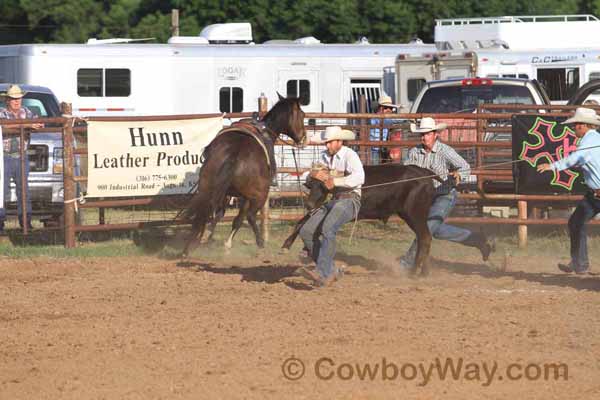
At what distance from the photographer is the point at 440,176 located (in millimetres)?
11547

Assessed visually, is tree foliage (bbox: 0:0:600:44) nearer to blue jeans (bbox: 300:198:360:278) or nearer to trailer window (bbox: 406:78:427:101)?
trailer window (bbox: 406:78:427:101)

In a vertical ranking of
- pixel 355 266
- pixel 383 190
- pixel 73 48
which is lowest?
pixel 355 266

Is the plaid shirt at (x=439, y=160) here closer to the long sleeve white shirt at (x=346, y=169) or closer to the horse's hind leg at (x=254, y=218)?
the long sleeve white shirt at (x=346, y=169)

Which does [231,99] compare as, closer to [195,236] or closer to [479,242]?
[195,236]

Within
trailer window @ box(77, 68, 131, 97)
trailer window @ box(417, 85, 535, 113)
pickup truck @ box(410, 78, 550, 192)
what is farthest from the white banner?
trailer window @ box(77, 68, 131, 97)

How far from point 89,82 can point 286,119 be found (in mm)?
8170

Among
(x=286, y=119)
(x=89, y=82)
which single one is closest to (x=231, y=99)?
(x=89, y=82)

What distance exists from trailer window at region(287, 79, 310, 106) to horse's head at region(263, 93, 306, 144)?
26.1ft

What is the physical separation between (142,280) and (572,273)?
4.39m

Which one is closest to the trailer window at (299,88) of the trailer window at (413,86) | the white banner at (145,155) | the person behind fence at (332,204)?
the trailer window at (413,86)

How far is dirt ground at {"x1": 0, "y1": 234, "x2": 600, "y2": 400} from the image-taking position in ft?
23.7

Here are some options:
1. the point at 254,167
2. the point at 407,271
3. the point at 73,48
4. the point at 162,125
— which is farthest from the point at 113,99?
the point at 407,271

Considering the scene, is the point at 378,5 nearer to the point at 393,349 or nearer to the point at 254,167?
the point at 254,167

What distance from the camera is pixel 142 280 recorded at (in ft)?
38.1
